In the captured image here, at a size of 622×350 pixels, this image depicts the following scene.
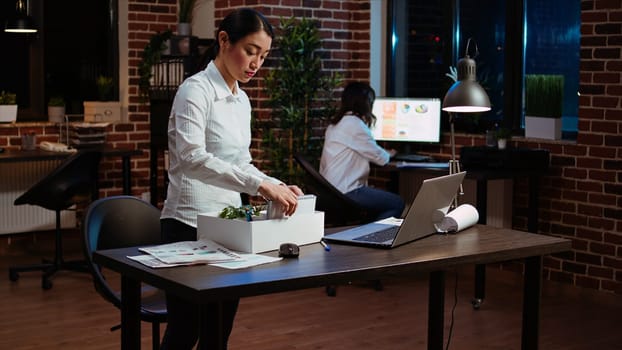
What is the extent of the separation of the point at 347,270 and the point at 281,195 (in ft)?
A: 1.12

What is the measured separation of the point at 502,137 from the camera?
5.88 meters

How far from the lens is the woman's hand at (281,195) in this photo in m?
2.81

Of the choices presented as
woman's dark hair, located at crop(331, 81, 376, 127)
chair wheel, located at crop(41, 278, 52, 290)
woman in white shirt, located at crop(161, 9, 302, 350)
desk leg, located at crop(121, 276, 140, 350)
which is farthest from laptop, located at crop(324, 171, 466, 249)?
chair wheel, located at crop(41, 278, 52, 290)

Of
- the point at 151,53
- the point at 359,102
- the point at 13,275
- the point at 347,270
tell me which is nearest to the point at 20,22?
the point at 151,53

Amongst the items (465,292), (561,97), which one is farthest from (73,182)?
(561,97)

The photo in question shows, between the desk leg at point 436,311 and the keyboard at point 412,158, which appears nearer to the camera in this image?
the desk leg at point 436,311

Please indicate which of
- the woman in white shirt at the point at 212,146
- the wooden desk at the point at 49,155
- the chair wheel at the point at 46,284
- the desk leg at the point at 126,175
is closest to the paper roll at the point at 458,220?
the woman in white shirt at the point at 212,146

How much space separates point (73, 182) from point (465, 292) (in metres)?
2.62

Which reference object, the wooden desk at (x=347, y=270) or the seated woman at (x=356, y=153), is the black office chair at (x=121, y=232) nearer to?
the wooden desk at (x=347, y=270)

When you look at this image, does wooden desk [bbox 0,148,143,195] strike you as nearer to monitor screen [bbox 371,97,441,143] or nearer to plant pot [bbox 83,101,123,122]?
plant pot [bbox 83,101,123,122]

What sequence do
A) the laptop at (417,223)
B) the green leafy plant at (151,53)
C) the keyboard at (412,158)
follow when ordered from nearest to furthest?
the laptop at (417,223) < the keyboard at (412,158) < the green leafy plant at (151,53)

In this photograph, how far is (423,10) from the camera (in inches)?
265

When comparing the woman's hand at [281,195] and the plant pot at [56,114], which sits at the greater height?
the plant pot at [56,114]

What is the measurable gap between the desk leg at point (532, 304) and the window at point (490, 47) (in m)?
2.64
